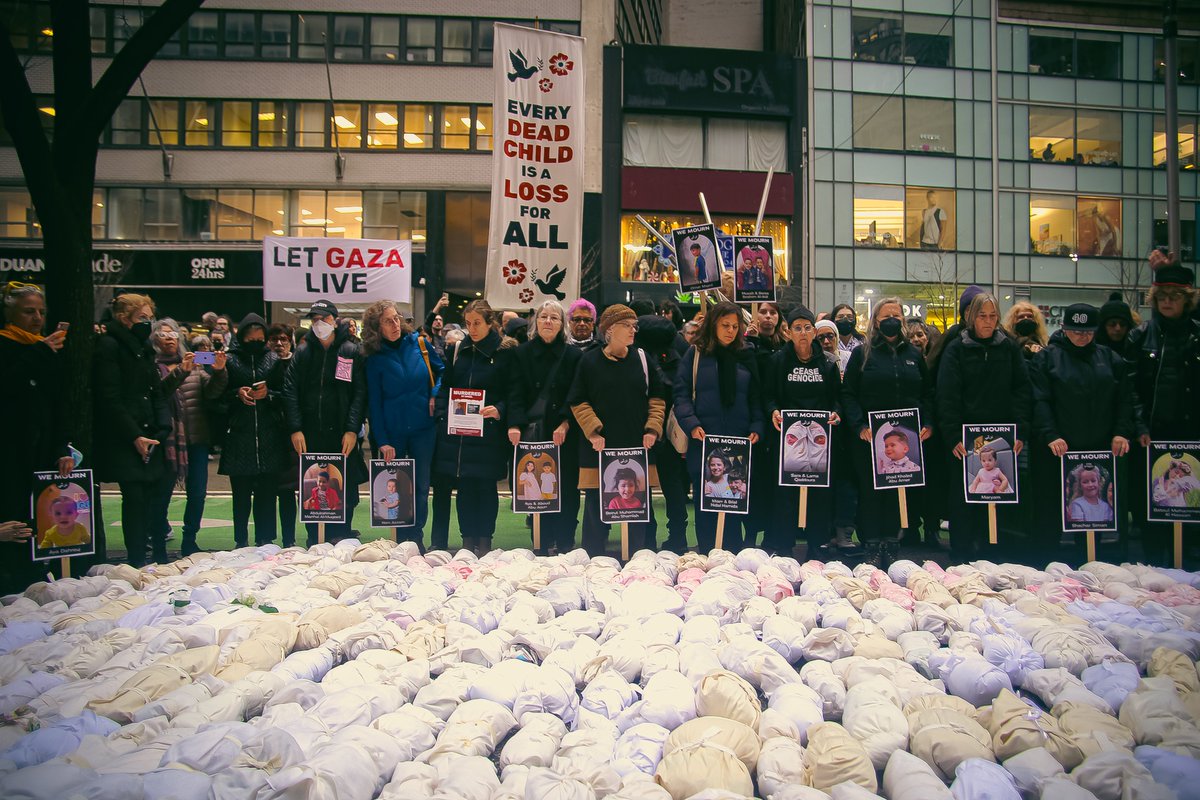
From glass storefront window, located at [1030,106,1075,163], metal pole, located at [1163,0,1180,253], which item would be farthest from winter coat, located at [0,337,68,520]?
glass storefront window, located at [1030,106,1075,163]

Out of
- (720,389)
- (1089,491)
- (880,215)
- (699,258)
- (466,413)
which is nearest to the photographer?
(1089,491)

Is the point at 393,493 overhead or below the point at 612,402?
below

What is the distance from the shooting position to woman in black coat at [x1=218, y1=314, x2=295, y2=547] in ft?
23.2

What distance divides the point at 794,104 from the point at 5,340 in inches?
984

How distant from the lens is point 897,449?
6391mm

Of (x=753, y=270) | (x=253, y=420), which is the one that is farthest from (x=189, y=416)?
(x=753, y=270)

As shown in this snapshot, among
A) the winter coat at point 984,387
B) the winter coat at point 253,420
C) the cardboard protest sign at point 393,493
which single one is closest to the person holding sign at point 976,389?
the winter coat at point 984,387

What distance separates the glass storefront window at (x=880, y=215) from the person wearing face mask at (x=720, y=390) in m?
22.8

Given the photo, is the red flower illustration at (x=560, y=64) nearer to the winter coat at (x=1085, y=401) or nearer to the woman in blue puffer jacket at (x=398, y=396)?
the woman in blue puffer jacket at (x=398, y=396)

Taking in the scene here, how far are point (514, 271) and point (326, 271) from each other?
3.89 meters

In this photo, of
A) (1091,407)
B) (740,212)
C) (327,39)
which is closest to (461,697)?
(1091,407)

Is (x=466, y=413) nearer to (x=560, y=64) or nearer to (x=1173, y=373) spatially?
(x=560, y=64)

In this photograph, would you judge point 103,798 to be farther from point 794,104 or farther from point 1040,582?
point 794,104

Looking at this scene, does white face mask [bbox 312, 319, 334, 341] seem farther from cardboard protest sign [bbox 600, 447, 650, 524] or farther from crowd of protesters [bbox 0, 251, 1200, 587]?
cardboard protest sign [bbox 600, 447, 650, 524]
